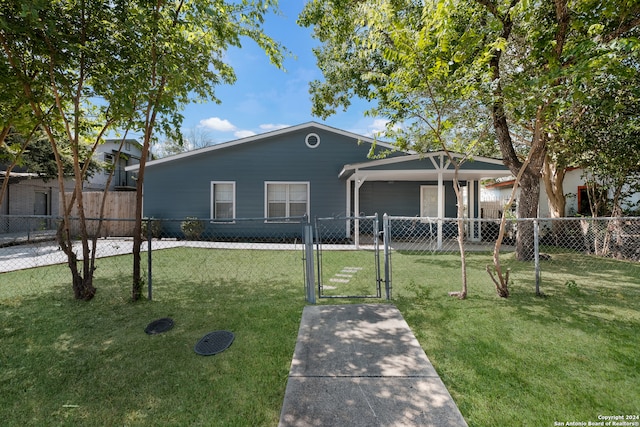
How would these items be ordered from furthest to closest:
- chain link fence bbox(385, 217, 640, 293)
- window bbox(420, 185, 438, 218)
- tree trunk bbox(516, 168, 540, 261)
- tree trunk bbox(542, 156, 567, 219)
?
window bbox(420, 185, 438, 218) < tree trunk bbox(542, 156, 567, 219) < tree trunk bbox(516, 168, 540, 261) < chain link fence bbox(385, 217, 640, 293)

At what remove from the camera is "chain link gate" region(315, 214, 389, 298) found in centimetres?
438

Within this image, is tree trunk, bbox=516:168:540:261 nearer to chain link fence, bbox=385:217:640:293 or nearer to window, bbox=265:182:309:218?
chain link fence, bbox=385:217:640:293

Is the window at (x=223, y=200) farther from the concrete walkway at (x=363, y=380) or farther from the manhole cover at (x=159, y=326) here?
the concrete walkway at (x=363, y=380)

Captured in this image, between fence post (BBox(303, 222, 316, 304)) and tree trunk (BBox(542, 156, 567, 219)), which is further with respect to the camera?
tree trunk (BBox(542, 156, 567, 219))

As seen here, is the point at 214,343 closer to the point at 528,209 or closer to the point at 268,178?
the point at 528,209

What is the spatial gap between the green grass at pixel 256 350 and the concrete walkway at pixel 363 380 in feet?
0.45

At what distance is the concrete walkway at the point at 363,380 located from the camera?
1.96m

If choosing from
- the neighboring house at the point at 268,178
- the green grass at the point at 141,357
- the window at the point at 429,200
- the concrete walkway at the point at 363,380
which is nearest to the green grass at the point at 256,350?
the green grass at the point at 141,357

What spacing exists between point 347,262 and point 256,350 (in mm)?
4614

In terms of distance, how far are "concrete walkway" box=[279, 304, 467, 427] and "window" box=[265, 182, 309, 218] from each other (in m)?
8.14

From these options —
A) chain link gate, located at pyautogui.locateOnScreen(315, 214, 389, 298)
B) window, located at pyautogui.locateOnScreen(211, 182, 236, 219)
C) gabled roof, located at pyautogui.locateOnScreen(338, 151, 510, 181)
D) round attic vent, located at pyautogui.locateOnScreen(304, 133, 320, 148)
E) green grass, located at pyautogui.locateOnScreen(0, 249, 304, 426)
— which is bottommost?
green grass, located at pyautogui.locateOnScreen(0, 249, 304, 426)

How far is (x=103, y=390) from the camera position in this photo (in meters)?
2.30

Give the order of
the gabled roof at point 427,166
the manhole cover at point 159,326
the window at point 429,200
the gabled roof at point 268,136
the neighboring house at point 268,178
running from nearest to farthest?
the manhole cover at point 159,326
the gabled roof at point 427,166
the gabled roof at point 268,136
the neighboring house at point 268,178
the window at point 429,200

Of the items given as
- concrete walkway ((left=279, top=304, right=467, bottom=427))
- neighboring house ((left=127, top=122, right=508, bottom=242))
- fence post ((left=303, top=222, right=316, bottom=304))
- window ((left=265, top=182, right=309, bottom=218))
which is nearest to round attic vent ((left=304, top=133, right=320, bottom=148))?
neighboring house ((left=127, top=122, right=508, bottom=242))
